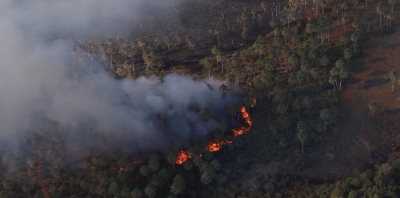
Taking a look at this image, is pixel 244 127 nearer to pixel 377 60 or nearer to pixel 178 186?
pixel 178 186

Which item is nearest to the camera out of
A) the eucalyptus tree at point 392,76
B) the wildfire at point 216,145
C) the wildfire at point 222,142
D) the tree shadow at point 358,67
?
the wildfire at point 222,142

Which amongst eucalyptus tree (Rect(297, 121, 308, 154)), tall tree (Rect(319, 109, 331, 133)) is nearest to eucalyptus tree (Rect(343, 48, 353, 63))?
tall tree (Rect(319, 109, 331, 133))

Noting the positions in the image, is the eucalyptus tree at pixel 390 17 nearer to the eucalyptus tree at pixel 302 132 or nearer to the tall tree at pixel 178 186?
the eucalyptus tree at pixel 302 132

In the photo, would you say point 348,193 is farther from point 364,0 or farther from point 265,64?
point 364,0

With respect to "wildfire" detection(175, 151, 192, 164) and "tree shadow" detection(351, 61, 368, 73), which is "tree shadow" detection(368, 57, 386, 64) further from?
"wildfire" detection(175, 151, 192, 164)

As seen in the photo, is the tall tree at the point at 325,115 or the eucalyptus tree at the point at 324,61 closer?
the tall tree at the point at 325,115

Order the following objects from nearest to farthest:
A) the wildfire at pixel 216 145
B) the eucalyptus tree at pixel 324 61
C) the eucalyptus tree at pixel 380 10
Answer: the wildfire at pixel 216 145 < the eucalyptus tree at pixel 324 61 < the eucalyptus tree at pixel 380 10

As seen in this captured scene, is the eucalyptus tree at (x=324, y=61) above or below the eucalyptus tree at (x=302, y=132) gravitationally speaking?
above

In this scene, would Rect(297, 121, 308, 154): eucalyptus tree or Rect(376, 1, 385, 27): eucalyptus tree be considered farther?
Rect(376, 1, 385, 27): eucalyptus tree

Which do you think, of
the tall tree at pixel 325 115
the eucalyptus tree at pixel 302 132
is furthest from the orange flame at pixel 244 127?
the tall tree at pixel 325 115

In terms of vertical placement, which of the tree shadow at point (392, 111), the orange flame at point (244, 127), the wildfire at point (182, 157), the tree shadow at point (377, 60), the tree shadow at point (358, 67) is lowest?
the wildfire at point (182, 157)
